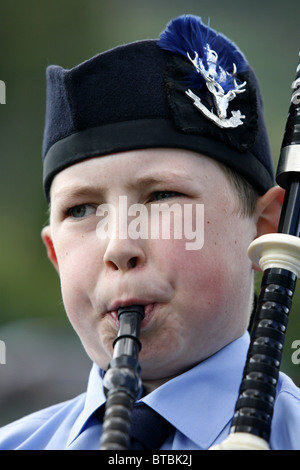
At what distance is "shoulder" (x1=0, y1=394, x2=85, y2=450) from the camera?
1.47 metres

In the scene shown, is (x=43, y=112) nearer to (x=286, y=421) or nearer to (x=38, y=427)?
(x=38, y=427)

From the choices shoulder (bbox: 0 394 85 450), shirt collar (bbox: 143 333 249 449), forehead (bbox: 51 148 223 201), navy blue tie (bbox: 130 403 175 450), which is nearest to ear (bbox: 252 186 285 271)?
forehead (bbox: 51 148 223 201)

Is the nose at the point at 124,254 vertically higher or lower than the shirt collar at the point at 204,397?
higher

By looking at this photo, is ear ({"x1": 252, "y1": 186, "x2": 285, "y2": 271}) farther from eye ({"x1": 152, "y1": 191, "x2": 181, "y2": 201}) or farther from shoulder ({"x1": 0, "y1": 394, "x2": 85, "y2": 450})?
shoulder ({"x1": 0, "y1": 394, "x2": 85, "y2": 450})

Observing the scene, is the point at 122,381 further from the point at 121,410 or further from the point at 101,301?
the point at 101,301

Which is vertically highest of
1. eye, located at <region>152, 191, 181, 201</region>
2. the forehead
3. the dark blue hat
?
the dark blue hat

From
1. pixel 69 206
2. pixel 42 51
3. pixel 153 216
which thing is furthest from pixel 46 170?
pixel 42 51

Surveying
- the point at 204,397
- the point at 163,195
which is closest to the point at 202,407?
the point at 204,397

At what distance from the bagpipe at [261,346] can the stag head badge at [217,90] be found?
0.12m

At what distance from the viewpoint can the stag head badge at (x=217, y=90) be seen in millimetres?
1318

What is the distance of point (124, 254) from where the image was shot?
1207 mm

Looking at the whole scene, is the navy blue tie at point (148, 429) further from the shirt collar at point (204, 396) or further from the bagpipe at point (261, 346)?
the bagpipe at point (261, 346)

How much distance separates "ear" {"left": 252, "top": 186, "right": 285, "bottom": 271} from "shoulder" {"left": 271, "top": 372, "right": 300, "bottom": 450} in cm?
31

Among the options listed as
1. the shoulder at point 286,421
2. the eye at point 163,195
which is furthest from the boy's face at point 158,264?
the shoulder at point 286,421
